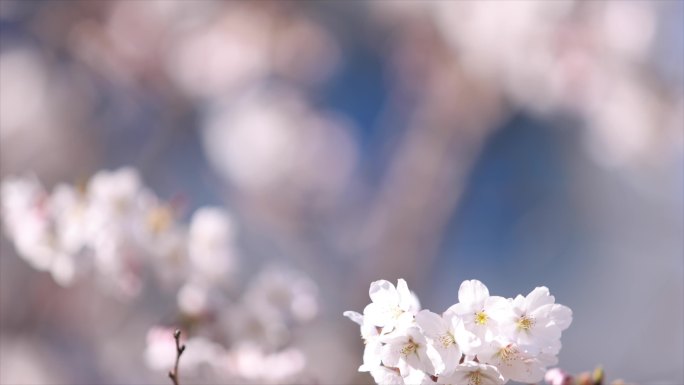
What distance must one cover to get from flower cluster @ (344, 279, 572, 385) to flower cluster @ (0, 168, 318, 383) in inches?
24.5

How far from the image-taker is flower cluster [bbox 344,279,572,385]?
728 millimetres

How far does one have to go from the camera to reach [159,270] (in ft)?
5.65

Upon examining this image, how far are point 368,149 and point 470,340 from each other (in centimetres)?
365

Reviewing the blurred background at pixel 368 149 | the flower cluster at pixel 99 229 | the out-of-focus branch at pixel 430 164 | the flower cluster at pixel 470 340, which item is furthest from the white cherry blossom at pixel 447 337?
the out-of-focus branch at pixel 430 164

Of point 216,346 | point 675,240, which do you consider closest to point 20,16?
point 216,346

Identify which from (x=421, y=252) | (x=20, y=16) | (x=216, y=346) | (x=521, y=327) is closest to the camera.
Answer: (x=521, y=327)

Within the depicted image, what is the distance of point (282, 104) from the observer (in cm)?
430

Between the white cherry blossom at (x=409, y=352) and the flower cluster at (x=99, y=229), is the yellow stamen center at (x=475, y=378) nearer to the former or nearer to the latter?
the white cherry blossom at (x=409, y=352)

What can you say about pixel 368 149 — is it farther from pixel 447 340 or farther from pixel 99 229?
pixel 447 340

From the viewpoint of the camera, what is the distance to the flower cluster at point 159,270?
1423 millimetres

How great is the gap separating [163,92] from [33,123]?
658 mm

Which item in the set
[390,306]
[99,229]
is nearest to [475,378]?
[390,306]

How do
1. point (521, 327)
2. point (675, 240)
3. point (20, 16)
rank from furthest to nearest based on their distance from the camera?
point (675, 240) < point (20, 16) < point (521, 327)

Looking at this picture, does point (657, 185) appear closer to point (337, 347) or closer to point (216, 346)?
point (337, 347)
